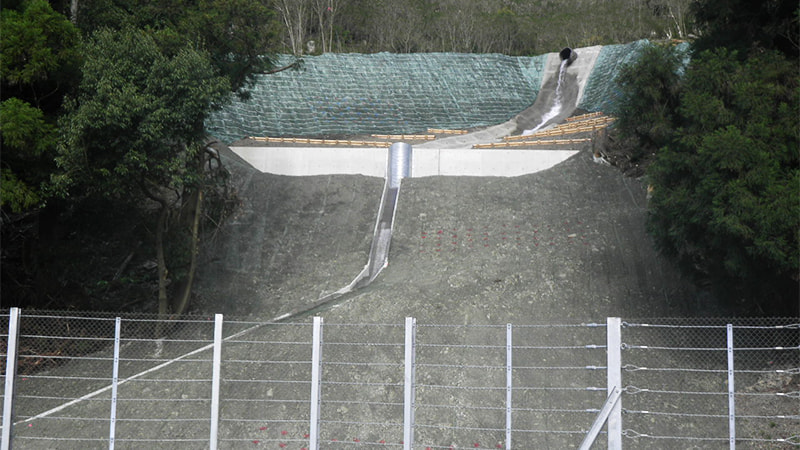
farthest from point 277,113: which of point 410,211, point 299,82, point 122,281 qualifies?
point 122,281

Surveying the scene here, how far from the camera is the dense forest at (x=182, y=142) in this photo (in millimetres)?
12359

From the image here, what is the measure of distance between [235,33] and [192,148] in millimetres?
4033

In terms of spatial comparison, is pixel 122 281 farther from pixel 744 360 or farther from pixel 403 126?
pixel 403 126

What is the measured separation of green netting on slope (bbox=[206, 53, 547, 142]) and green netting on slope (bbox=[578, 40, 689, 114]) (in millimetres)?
2865

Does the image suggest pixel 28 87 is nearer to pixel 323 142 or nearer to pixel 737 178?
pixel 323 142

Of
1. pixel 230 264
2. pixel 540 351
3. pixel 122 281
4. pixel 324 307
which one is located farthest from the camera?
pixel 230 264

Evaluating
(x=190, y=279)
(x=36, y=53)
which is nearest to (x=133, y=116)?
(x=36, y=53)

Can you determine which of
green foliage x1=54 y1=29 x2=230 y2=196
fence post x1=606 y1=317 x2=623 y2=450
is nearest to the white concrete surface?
green foliage x1=54 y1=29 x2=230 y2=196

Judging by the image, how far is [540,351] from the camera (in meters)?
11.8

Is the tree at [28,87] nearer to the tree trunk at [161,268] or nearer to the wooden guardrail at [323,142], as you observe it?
the tree trunk at [161,268]

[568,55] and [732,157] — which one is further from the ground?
[568,55]

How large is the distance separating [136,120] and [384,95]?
21066 mm

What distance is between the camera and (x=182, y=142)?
50.7 ft

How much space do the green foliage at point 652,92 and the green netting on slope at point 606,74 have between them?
52.4 feet
